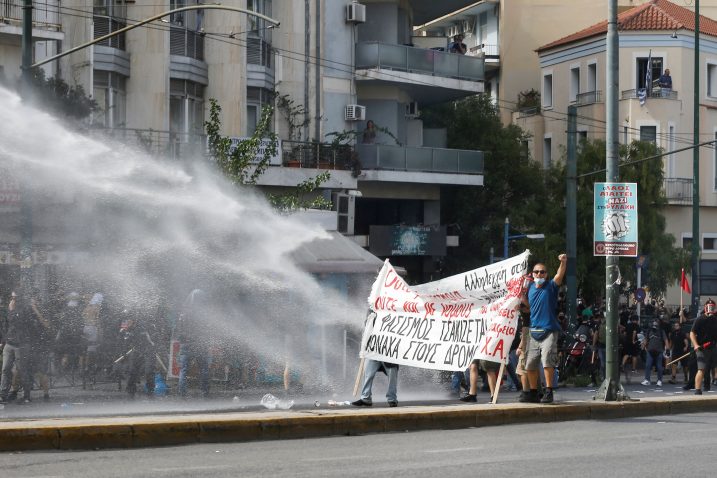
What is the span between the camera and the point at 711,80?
2227 inches

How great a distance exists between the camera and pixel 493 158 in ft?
159

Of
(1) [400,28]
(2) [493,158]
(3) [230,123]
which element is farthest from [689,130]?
(3) [230,123]

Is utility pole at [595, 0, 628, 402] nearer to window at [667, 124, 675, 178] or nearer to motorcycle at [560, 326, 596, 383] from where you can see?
motorcycle at [560, 326, 596, 383]

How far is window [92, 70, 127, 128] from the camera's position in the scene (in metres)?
32.7

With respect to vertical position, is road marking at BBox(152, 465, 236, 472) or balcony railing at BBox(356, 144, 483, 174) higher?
balcony railing at BBox(356, 144, 483, 174)

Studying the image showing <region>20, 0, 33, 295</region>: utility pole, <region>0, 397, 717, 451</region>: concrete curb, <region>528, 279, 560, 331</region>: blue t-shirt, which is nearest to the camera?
<region>0, 397, 717, 451</region>: concrete curb

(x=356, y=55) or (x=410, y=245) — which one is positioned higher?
(x=356, y=55)

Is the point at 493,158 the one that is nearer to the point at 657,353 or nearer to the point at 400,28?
the point at 400,28

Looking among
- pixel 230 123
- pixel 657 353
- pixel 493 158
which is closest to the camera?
pixel 657 353

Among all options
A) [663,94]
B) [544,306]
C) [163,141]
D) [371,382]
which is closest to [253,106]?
[163,141]

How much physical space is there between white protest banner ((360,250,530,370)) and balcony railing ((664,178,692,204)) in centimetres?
3819

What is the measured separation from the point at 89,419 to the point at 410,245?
27.5m

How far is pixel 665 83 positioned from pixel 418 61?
16404 millimetres

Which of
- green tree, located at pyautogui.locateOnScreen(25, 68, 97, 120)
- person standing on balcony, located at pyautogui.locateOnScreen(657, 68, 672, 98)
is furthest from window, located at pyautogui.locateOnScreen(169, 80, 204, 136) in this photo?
person standing on balcony, located at pyautogui.locateOnScreen(657, 68, 672, 98)
